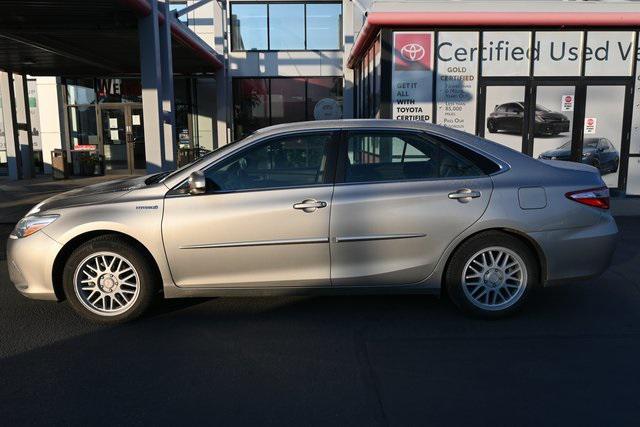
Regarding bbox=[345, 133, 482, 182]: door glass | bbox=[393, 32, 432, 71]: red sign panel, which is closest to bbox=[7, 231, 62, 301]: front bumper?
bbox=[345, 133, 482, 182]: door glass

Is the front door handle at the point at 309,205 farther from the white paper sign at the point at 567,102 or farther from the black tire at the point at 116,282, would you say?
the white paper sign at the point at 567,102

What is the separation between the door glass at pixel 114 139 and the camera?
19297mm

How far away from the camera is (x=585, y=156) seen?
466 inches

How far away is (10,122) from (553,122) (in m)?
15.6

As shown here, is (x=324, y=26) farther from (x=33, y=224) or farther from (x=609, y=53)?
(x=33, y=224)

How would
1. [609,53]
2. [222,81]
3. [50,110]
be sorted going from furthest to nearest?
1. [222,81]
2. [50,110]
3. [609,53]

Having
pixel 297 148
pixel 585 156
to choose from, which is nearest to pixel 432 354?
pixel 297 148

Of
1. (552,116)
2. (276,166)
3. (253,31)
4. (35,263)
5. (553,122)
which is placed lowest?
(35,263)

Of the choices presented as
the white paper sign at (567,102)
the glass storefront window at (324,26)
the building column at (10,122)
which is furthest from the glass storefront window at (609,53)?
the building column at (10,122)

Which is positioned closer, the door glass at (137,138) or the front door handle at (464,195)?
the front door handle at (464,195)

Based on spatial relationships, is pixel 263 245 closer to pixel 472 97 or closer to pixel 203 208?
pixel 203 208

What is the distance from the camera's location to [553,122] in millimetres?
11695

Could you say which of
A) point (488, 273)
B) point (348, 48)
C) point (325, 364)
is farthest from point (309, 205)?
point (348, 48)

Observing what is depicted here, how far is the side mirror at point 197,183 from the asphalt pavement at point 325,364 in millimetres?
1097
